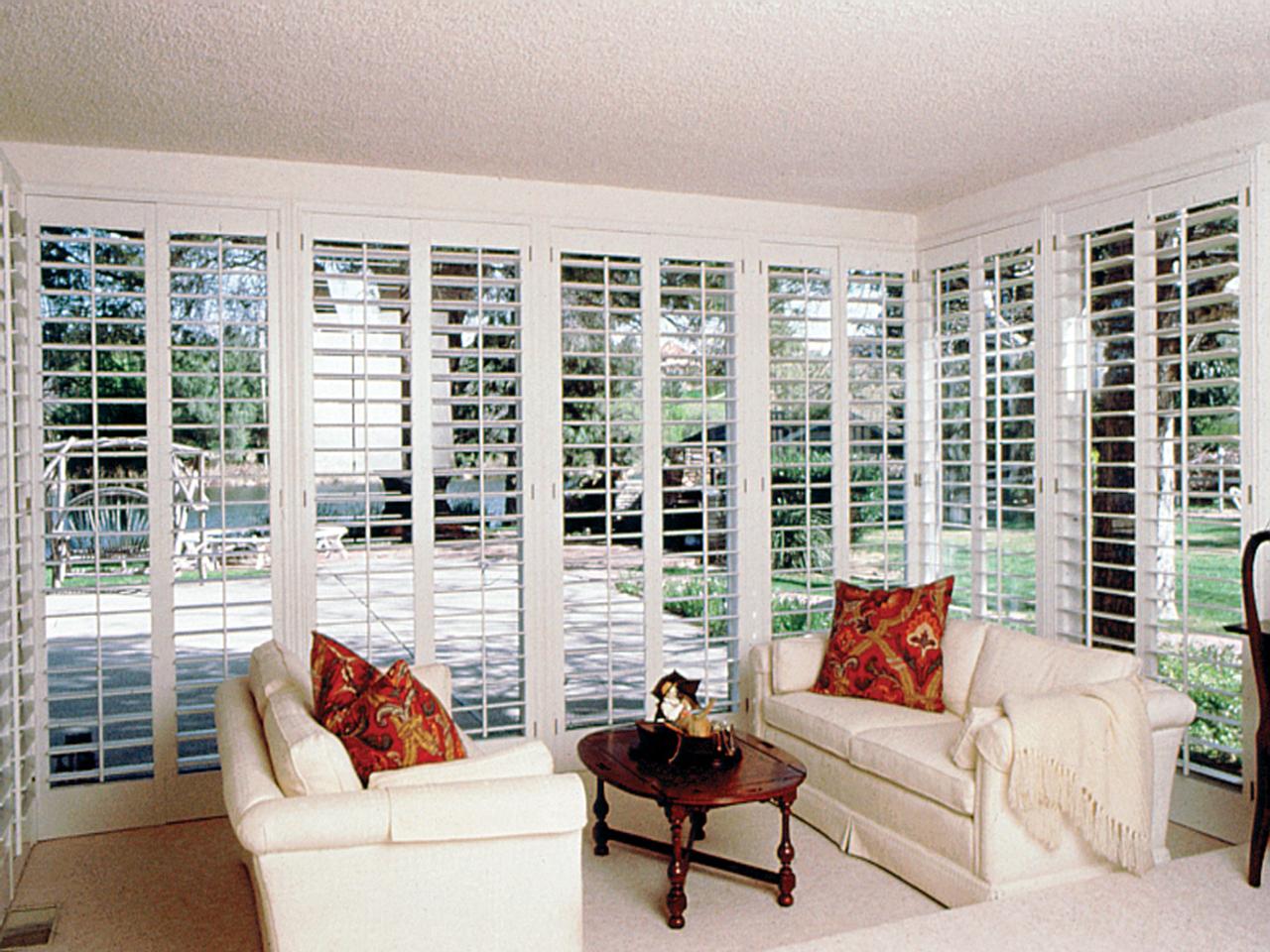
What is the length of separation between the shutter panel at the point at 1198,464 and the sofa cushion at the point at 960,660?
0.63 m

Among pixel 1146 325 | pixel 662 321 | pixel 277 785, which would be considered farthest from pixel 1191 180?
pixel 277 785

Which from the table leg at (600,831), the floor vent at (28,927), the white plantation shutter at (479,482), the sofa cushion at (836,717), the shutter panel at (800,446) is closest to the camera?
the floor vent at (28,927)

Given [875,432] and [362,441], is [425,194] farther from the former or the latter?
[875,432]

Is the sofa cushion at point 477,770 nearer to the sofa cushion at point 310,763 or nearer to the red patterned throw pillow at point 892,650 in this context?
the sofa cushion at point 310,763

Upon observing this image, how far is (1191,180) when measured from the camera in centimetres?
394

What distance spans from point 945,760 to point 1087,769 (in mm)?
413

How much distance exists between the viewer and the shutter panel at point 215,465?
4.21 m

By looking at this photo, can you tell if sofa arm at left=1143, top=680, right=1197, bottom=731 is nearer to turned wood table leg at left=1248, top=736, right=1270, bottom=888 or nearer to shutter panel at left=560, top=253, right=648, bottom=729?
turned wood table leg at left=1248, top=736, right=1270, bottom=888

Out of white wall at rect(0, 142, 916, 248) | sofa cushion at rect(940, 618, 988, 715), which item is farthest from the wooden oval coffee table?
white wall at rect(0, 142, 916, 248)

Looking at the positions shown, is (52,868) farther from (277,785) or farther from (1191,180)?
(1191,180)

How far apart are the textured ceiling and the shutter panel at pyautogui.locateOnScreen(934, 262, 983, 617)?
2.64 ft

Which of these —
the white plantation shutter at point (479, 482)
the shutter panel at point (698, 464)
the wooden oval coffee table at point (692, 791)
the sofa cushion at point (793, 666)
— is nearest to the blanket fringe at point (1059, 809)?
the wooden oval coffee table at point (692, 791)

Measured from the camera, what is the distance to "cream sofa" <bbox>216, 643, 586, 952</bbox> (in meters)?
2.33

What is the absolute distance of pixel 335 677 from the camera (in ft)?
9.18
